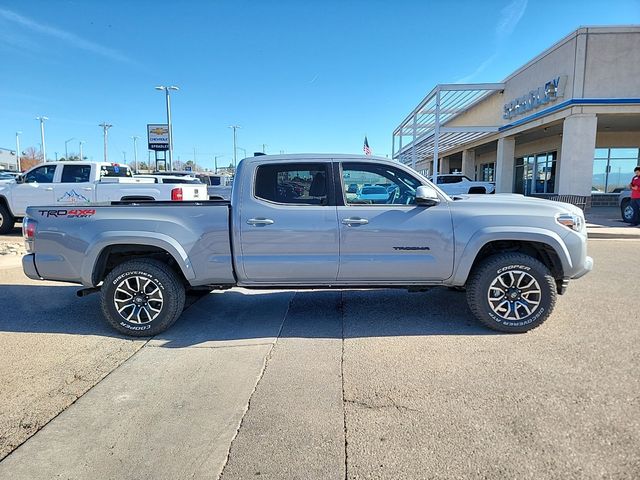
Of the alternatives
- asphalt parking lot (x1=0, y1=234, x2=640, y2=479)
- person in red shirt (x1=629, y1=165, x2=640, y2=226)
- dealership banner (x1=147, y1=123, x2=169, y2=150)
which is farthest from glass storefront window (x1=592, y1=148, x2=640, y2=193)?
dealership banner (x1=147, y1=123, x2=169, y2=150)

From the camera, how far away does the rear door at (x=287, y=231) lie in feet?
13.8

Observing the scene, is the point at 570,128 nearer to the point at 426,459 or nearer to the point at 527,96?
the point at 527,96

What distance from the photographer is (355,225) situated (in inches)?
165

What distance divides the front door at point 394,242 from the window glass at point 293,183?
275mm

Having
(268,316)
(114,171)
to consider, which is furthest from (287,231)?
(114,171)

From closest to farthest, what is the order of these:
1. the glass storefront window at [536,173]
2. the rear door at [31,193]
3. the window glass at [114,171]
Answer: the rear door at [31,193]
the window glass at [114,171]
the glass storefront window at [536,173]

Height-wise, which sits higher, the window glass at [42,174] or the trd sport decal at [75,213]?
the window glass at [42,174]

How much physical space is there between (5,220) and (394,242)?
474 inches

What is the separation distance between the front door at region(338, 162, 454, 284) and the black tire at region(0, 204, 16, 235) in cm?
1143

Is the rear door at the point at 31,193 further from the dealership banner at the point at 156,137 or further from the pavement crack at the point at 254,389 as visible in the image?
the dealership banner at the point at 156,137

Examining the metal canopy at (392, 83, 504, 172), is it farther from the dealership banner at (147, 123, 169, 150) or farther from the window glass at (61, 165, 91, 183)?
the dealership banner at (147, 123, 169, 150)

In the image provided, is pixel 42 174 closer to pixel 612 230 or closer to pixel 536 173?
pixel 612 230

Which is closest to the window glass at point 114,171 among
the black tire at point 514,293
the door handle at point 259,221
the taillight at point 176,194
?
the taillight at point 176,194

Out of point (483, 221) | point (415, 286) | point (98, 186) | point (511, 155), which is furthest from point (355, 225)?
point (511, 155)
